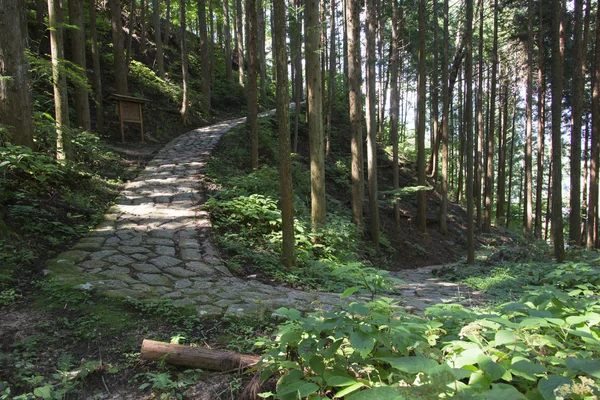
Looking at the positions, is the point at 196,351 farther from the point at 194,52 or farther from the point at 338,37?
the point at 194,52

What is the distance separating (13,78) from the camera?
5.23m

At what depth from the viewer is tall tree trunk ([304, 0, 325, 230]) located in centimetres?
738

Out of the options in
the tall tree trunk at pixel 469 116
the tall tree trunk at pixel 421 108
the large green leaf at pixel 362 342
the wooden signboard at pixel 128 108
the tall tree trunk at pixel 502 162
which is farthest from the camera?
the tall tree trunk at pixel 502 162

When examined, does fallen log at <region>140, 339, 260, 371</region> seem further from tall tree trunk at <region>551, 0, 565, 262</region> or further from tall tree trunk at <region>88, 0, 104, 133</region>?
tall tree trunk at <region>88, 0, 104, 133</region>

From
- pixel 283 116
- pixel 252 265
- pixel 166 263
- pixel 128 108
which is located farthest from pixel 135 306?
pixel 128 108

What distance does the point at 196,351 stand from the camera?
254cm

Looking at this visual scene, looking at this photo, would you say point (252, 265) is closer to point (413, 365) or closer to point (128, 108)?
point (413, 365)

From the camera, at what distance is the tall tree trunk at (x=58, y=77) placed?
22.4 ft

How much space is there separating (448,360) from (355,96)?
28.7 feet

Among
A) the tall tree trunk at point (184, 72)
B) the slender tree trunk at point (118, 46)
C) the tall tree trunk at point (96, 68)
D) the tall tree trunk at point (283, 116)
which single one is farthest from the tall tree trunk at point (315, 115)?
the slender tree trunk at point (118, 46)

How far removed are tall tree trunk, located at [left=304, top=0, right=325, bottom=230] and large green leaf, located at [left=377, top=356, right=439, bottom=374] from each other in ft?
19.9

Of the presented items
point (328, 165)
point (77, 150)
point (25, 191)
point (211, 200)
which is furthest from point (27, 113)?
point (328, 165)

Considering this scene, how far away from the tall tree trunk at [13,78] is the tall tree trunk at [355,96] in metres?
7.00

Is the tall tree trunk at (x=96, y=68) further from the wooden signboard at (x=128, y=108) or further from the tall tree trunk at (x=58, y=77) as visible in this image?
the tall tree trunk at (x=58, y=77)
